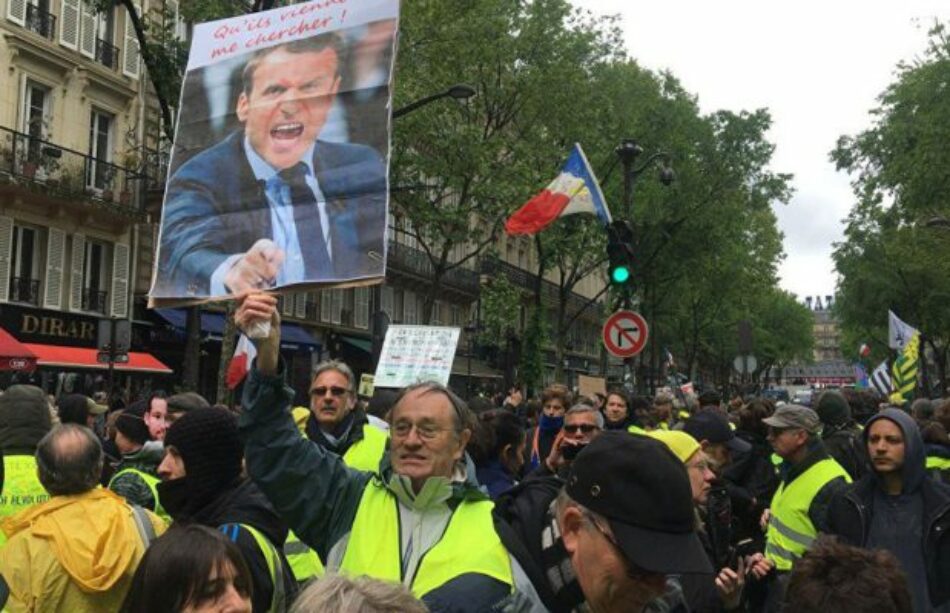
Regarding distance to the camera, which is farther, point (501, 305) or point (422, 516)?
point (501, 305)

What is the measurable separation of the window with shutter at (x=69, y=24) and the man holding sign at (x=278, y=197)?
23529 mm

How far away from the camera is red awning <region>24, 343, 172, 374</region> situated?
22656mm

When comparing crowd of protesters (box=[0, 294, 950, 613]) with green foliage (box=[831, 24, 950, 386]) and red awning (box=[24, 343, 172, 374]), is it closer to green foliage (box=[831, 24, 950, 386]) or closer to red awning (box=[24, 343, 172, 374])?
red awning (box=[24, 343, 172, 374])

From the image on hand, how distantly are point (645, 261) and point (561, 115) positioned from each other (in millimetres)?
11645

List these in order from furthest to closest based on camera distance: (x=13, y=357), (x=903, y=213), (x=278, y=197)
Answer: (x=903, y=213) < (x=13, y=357) < (x=278, y=197)

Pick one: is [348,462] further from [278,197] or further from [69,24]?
[69,24]

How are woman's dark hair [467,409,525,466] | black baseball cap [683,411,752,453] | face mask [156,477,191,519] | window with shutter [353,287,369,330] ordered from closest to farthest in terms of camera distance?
face mask [156,477,191,519], woman's dark hair [467,409,525,466], black baseball cap [683,411,752,453], window with shutter [353,287,369,330]

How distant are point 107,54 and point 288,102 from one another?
24798 millimetres

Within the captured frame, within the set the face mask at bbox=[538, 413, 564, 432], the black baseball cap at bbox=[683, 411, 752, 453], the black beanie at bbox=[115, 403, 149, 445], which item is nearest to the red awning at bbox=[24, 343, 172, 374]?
the face mask at bbox=[538, 413, 564, 432]

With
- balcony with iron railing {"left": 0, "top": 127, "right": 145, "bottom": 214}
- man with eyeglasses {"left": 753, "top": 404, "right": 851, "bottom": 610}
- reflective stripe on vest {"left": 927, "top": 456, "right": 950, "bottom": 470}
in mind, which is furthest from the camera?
balcony with iron railing {"left": 0, "top": 127, "right": 145, "bottom": 214}

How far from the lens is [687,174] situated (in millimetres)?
37156

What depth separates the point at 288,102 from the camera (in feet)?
13.6

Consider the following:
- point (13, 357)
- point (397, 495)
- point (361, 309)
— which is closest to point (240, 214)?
point (397, 495)

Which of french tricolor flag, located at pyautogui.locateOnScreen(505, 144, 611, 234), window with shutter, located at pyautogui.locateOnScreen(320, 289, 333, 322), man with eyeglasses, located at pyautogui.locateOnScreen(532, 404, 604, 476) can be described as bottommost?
man with eyeglasses, located at pyautogui.locateOnScreen(532, 404, 604, 476)
